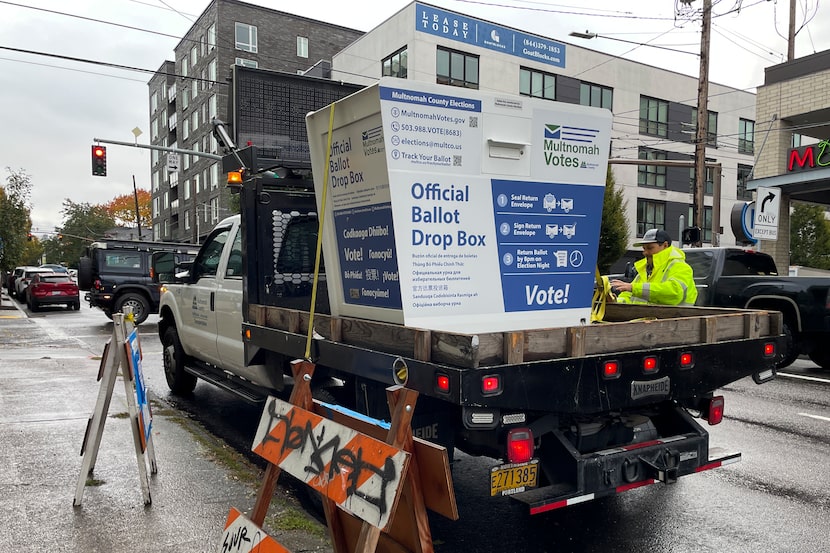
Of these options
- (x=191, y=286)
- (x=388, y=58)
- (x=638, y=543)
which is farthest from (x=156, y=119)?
(x=638, y=543)

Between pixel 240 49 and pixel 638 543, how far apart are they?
47394mm

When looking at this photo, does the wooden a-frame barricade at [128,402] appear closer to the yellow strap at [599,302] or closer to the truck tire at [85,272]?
the yellow strap at [599,302]

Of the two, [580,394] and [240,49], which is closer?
[580,394]

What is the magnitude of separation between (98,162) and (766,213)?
886 inches

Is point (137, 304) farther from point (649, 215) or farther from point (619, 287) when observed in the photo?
point (649, 215)

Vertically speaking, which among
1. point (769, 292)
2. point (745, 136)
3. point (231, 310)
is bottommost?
point (769, 292)

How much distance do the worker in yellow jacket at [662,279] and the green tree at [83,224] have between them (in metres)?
81.5

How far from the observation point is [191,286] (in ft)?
23.7

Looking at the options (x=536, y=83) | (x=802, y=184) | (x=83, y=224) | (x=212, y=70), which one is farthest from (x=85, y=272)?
(x=83, y=224)

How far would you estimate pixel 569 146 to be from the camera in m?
4.00

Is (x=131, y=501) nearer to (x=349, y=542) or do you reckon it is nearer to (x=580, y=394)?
(x=349, y=542)

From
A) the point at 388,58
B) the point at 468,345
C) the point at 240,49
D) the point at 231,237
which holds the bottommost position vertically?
the point at 468,345

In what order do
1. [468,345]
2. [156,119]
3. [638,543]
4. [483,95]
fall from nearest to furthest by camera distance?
[468,345], [483,95], [638,543], [156,119]

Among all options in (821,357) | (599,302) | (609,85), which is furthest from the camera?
(609,85)
